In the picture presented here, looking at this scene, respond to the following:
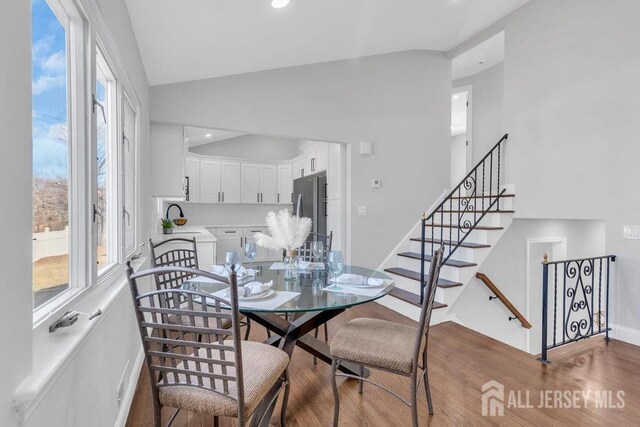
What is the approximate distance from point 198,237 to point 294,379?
228 centimetres

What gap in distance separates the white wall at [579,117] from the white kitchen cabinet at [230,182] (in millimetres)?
5026

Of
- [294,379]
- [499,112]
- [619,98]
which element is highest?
[499,112]

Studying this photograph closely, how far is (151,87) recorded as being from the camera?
11.2 ft

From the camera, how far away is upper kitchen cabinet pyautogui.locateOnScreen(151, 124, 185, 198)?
3512 millimetres

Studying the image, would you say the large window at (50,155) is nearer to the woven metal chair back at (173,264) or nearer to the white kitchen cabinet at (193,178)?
the woven metal chair back at (173,264)

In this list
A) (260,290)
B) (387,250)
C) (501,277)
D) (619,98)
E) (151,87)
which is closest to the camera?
(260,290)

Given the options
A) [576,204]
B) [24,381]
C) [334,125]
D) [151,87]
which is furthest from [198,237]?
[576,204]

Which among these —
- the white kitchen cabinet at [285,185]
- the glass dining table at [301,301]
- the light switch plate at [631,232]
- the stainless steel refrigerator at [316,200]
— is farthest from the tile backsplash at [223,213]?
the light switch plate at [631,232]

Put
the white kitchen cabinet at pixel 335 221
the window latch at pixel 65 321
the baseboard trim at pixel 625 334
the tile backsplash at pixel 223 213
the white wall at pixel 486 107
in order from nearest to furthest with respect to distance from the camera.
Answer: the window latch at pixel 65 321 → the baseboard trim at pixel 625 334 → the white kitchen cabinet at pixel 335 221 → the white wall at pixel 486 107 → the tile backsplash at pixel 223 213

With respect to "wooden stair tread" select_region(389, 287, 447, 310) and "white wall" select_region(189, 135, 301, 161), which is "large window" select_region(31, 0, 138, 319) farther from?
"white wall" select_region(189, 135, 301, 161)

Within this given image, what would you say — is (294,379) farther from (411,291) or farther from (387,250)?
(387,250)

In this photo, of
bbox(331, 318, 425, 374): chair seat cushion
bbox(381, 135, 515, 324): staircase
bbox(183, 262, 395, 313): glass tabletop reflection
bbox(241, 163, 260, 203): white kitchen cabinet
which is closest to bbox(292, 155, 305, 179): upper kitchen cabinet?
bbox(241, 163, 260, 203): white kitchen cabinet

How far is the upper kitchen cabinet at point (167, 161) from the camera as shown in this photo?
11.5 feet

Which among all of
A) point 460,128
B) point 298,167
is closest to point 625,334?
point 298,167
